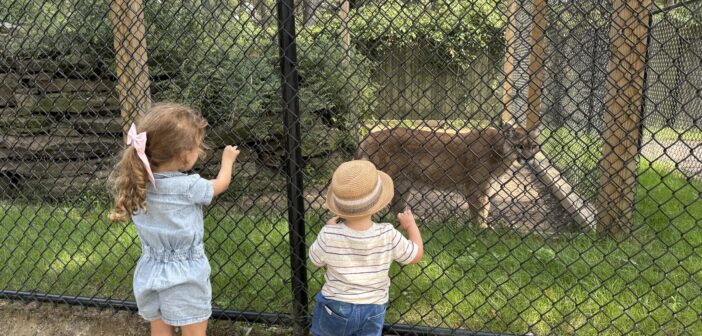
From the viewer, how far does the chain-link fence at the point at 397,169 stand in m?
3.01

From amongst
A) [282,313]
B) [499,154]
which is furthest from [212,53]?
[282,313]

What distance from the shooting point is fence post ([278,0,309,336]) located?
2.42 m

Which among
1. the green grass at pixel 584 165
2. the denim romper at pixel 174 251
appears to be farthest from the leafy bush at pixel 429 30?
the denim romper at pixel 174 251

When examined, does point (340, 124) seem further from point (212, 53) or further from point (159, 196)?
point (159, 196)

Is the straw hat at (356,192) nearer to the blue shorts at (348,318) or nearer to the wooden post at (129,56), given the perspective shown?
the blue shorts at (348,318)

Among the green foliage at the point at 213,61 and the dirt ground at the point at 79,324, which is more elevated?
the green foliage at the point at 213,61

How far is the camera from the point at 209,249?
4.01 meters

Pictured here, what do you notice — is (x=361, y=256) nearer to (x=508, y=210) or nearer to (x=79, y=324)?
(x=79, y=324)

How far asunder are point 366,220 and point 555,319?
4.88ft

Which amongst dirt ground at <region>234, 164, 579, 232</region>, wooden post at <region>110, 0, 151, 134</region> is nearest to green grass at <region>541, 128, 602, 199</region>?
dirt ground at <region>234, 164, 579, 232</region>

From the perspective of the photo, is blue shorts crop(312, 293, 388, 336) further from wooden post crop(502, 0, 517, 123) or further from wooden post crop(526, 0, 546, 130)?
wooden post crop(526, 0, 546, 130)

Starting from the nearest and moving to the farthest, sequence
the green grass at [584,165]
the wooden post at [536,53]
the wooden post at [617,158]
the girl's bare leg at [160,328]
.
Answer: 1. the girl's bare leg at [160,328]
2. the wooden post at [617,158]
3. the wooden post at [536,53]
4. the green grass at [584,165]

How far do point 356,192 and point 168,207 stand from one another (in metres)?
0.81

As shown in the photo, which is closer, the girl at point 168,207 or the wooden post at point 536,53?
the girl at point 168,207
